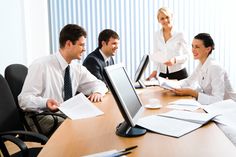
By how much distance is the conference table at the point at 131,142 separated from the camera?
4.32 ft

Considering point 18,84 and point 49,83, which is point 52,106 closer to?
point 49,83

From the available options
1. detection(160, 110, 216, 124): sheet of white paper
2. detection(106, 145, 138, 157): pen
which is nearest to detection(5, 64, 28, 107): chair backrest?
detection(160, 110, 216, 124): sheet of white paper

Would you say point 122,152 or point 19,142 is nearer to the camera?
point 122,152

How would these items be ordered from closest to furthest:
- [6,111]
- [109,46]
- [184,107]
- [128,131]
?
1. [128,131]
2. [6,111]
3. [184,107]
4. [109,46]

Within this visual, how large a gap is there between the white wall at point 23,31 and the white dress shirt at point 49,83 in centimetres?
121

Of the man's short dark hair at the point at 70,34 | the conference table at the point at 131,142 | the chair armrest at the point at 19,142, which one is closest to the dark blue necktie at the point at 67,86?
the man's short dark hair at the point at 70,34

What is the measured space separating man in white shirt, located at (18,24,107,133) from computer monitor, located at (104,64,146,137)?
767 mm

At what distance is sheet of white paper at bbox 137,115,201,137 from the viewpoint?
1.56m

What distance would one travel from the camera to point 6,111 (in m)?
1.94

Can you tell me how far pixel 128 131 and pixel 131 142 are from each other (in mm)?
115

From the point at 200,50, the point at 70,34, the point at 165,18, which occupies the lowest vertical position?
the point at 200,50

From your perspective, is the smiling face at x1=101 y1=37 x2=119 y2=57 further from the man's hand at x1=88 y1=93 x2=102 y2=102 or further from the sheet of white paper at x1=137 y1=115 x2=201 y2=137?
the sheet of white paper at x1=137 y1=115 x2=201 y2=137

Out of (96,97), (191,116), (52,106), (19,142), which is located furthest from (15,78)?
(191,116)

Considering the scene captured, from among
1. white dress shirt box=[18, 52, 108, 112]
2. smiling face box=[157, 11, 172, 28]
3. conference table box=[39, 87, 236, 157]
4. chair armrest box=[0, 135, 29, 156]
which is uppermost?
smiling face box=[157, 11, 172, 28]
